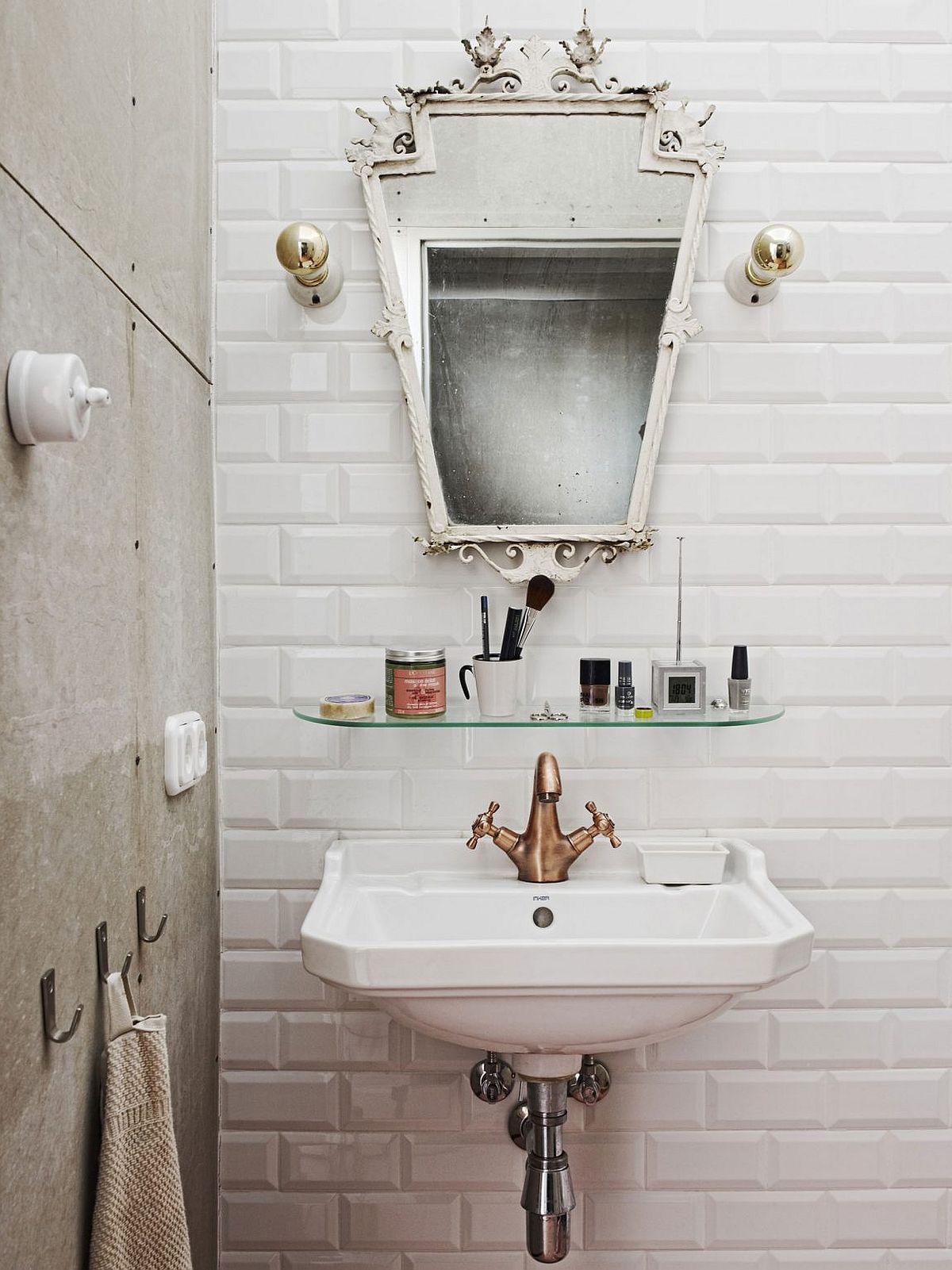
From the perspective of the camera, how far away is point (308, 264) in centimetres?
139

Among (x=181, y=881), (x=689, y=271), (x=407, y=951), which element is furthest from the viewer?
(x=689, y=271)

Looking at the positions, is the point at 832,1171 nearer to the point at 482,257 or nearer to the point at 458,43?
the point at 482,257

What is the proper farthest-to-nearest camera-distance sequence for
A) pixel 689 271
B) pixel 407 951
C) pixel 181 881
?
1. pixel 689 271
2. pixel 181 881
3. pixel 407 951

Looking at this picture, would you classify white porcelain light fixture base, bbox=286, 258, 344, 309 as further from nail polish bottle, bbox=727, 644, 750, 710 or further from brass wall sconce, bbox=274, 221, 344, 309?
nail polish bottle, bbox=727, 644, 750, 710

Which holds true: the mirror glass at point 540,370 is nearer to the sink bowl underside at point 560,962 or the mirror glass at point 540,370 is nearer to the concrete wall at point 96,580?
the concrete wall at point 96,580

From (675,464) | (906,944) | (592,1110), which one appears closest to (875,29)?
(675,464)

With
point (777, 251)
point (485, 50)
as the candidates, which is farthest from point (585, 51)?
point (777, 251)

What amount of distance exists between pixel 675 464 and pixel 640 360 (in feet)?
0.58

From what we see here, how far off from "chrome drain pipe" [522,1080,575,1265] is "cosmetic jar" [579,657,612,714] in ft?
1.80

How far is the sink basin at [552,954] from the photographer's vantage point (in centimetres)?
116

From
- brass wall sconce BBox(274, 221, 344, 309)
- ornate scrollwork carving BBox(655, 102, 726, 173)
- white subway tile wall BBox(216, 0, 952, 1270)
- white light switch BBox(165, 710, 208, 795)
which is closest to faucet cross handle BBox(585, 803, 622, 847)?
white subway tile wall BBox(216, 0, 952, 1270)

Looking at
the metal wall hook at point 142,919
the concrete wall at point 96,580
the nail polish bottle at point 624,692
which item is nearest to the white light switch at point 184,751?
the concrete wall at point 96,580

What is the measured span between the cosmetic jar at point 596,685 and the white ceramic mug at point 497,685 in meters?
0.11

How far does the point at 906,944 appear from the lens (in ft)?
5.09
